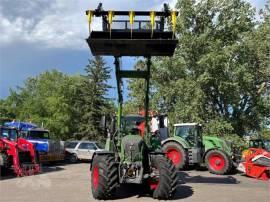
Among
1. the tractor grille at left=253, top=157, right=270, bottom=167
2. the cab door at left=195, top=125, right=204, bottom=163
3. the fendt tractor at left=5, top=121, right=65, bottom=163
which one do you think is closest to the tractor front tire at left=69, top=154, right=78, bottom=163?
the fendt tractor at left=5, top=121, right=65, bottom=163

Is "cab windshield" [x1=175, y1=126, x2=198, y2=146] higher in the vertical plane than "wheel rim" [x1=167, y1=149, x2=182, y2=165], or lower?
higher

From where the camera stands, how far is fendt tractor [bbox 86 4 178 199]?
1161 centimetres

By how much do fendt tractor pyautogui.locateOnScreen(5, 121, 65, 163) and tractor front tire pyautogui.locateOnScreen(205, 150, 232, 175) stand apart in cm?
977

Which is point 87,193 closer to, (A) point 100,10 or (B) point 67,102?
(A) point 100,10

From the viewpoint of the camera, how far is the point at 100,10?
12.3 metres

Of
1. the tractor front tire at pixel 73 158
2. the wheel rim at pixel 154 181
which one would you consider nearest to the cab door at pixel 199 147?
the wheel rim at pixel 154 181

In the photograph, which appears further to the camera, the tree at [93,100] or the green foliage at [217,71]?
the tree at [93,100]

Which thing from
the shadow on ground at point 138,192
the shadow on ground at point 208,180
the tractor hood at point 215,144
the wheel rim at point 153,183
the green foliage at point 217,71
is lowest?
the shadow on ground at point 138,192

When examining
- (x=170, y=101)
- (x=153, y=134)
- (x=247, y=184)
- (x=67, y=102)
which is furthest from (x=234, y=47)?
(x=67, y=102)

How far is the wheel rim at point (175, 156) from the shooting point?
2134 centimetres

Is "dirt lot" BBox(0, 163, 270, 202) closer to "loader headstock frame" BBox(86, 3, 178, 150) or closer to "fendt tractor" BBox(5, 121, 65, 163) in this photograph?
"loader headstock frame" BBox(86, 3, 178, 150)

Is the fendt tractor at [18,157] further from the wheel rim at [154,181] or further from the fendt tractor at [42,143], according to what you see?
the wheel rim at [154,181]

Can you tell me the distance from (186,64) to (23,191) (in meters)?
21.5

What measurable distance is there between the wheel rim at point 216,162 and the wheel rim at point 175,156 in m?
1.59
